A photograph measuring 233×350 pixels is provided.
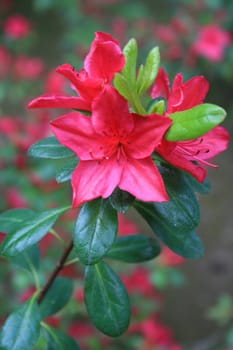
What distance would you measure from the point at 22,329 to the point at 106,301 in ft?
0.53

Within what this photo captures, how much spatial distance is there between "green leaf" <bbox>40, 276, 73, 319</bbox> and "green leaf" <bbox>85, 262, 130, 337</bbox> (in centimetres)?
20

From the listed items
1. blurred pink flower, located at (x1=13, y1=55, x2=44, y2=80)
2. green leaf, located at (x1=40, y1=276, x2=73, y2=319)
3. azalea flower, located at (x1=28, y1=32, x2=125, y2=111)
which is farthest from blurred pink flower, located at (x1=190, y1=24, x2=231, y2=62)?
azalea flower, located at (x1=28, y1=32, x2=125, y2=111)

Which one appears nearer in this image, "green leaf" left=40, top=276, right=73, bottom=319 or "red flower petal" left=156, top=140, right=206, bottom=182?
"red flower petal" left=156, top=140, right=206, bottom=182

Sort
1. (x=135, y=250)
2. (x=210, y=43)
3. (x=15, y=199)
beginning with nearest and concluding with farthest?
(x=135, y=250)
(x=15, y=199)
(x=210, y=43)

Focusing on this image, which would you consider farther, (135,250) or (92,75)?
(135,250)

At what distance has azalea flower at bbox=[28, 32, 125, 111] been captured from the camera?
32.8 inches

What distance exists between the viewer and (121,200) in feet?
2.88

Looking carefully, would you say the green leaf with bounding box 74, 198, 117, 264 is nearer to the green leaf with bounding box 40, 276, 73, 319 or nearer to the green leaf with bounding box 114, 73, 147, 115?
the green leaf with bounding box 114, 73, 147, 115

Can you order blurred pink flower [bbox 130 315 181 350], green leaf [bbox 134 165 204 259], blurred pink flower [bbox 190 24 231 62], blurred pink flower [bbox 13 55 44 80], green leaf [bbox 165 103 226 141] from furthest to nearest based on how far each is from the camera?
blurred pink flower [bbox 13 55 44 80] → blurred pink flower [bbox 190 24 231 62] → blurred pink flower [bbox 130 315 181 350] → green leaf [bbox 134 165 204 259] → green leaf [bbox 165 103 226 141]

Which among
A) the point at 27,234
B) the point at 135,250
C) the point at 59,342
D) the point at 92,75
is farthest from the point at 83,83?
the point at 59,342

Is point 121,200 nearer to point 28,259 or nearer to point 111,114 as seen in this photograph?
point 111,114

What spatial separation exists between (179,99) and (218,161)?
2744 millimetres

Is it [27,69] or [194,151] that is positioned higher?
[194,151]

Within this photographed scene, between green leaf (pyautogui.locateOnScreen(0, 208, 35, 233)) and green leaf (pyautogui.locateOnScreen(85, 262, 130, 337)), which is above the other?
green leaf (pyautogui.locateOnScreen(0, 208, 35, 233))
